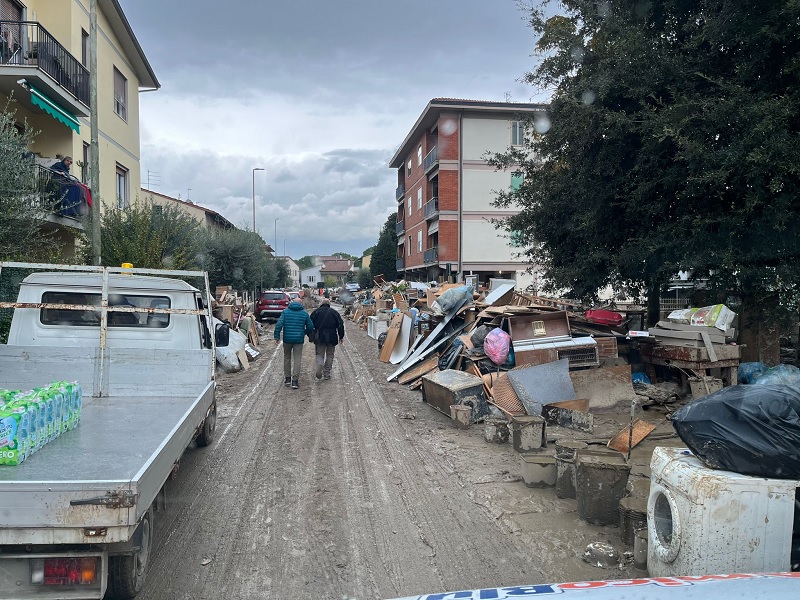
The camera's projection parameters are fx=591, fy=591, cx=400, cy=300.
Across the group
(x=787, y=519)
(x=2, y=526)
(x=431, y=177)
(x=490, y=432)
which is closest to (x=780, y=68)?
(x=490, y=432)

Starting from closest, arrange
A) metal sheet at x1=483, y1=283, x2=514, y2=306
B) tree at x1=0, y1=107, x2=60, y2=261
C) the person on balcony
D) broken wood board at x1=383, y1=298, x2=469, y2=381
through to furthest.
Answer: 1. tree at x1=0, y1=107, x2=60, y2=261
2. metal sheet at x1=483, y1=283, x2=514, y2=306
3. broken wood board at x1=383, y1=298, x2=469, y2=381
4. the person on balcony

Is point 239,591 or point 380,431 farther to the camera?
point 380,431

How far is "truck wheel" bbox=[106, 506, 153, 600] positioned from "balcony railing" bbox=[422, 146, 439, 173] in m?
32.3

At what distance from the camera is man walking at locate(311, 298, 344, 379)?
40.0 ft

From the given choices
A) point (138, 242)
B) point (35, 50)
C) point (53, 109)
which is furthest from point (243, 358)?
point (35, 50)

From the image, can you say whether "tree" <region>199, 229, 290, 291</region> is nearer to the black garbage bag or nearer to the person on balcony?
the person on balcony

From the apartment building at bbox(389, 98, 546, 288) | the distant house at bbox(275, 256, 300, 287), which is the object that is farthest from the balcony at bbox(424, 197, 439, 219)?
the distant house at bbox(275, 256, 300, 287)

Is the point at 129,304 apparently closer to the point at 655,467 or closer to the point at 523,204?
the point at 655,467

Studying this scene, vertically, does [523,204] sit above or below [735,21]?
below

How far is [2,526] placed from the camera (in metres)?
2.96

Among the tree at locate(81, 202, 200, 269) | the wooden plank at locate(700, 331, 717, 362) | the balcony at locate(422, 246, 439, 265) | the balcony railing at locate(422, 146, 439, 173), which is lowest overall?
the wooden plank at locate(700, 331, 717, 362)

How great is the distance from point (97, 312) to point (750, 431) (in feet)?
21.3

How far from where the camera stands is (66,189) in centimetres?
1370

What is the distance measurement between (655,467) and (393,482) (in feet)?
9.47
